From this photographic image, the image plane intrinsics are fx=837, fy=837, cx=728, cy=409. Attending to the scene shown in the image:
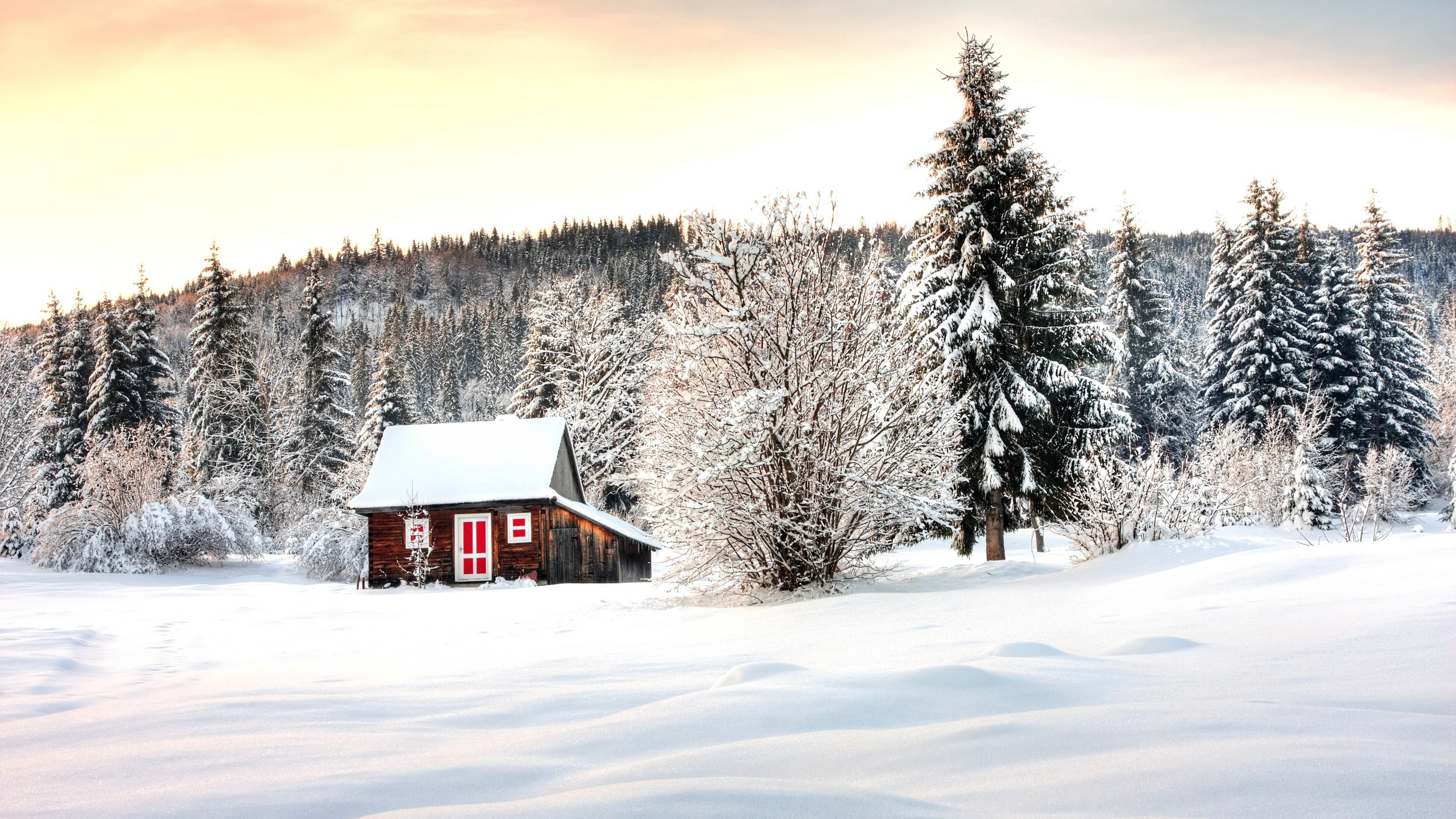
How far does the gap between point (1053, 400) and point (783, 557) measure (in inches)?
400

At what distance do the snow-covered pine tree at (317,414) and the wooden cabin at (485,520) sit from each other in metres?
19.7

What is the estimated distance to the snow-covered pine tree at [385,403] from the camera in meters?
41.8

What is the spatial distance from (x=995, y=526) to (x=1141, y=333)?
25716 millimetres

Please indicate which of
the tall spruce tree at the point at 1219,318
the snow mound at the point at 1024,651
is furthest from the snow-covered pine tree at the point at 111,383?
the tall spruce tree at the point at 1219,318

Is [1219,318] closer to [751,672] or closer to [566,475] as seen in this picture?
[566,475]

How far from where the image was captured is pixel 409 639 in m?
10.8

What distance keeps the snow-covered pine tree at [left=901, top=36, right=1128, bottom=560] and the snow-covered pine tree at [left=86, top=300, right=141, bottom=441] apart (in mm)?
37657

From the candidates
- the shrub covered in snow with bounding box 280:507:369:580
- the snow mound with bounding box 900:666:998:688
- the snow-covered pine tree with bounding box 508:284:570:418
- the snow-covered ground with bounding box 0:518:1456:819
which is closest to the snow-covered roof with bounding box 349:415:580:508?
the shrub covered in snow with bounding box 280:507:369:580

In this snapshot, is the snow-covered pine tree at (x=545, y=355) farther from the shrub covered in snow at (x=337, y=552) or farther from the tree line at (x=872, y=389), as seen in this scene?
the shrub covered in snow at (x=337, y=552)

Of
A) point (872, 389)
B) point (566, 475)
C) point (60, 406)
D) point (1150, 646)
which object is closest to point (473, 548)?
point (566, 475)

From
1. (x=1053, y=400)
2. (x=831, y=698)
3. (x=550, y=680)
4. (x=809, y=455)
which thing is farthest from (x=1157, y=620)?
(x=1053, y=400)

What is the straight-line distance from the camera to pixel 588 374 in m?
37.0

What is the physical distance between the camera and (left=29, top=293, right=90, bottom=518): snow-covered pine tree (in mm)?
37812

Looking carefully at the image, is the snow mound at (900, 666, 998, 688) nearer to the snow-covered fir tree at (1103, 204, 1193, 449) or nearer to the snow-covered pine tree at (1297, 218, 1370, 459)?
the snow-covered pine tree at (1297, 218, 1370, 459)
